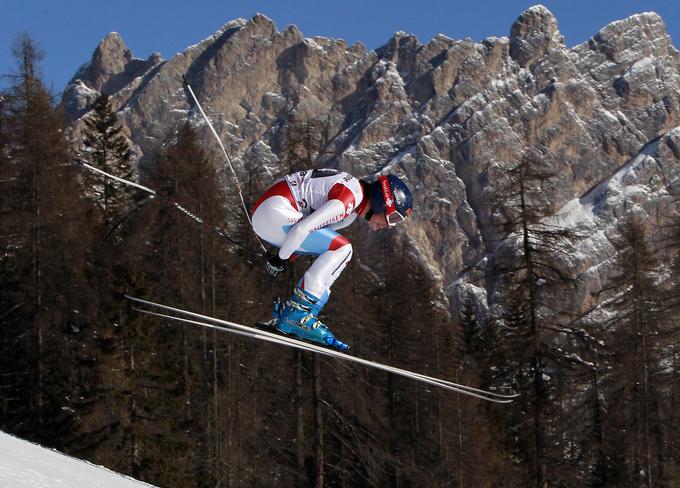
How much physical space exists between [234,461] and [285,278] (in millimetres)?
6855

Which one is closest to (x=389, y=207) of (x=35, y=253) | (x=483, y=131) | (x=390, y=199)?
(x=390, y=199)

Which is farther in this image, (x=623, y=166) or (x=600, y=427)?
(x=623, y=166)

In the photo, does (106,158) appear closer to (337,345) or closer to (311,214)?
(337,345)

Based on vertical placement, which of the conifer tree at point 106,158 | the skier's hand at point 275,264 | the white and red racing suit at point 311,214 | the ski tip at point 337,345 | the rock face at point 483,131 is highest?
the rock face at point 483,131

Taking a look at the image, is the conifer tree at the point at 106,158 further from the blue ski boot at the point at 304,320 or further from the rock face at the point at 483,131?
the rock face at the point at 483,131

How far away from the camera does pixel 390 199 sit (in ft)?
22.7

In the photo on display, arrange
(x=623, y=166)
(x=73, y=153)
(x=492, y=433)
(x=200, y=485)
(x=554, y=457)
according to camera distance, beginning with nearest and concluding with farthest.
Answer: (x=554, y=457), (x=200, y=485), (x=73, y=153), (x=492, y=433), (x=623, y=166)

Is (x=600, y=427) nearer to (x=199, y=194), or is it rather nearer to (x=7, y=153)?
(x=199, y=194)

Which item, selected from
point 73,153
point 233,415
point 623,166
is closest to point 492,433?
point 233,415

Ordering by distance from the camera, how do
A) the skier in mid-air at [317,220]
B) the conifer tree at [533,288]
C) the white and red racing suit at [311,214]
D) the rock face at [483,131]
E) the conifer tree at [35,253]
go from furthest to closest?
the rock face at [483,131] → the conifer tree at [35,253] → the conifer tree at [533,288] → the white and red racing suit at [311,214] → the skier in mid-air at [317,220]

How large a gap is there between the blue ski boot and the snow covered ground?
1772 mm

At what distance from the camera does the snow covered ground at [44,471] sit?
4.86 meters

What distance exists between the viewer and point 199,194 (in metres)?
24.1

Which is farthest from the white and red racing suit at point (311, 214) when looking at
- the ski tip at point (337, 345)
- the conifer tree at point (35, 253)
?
the conifer tree at point (35, 253)
